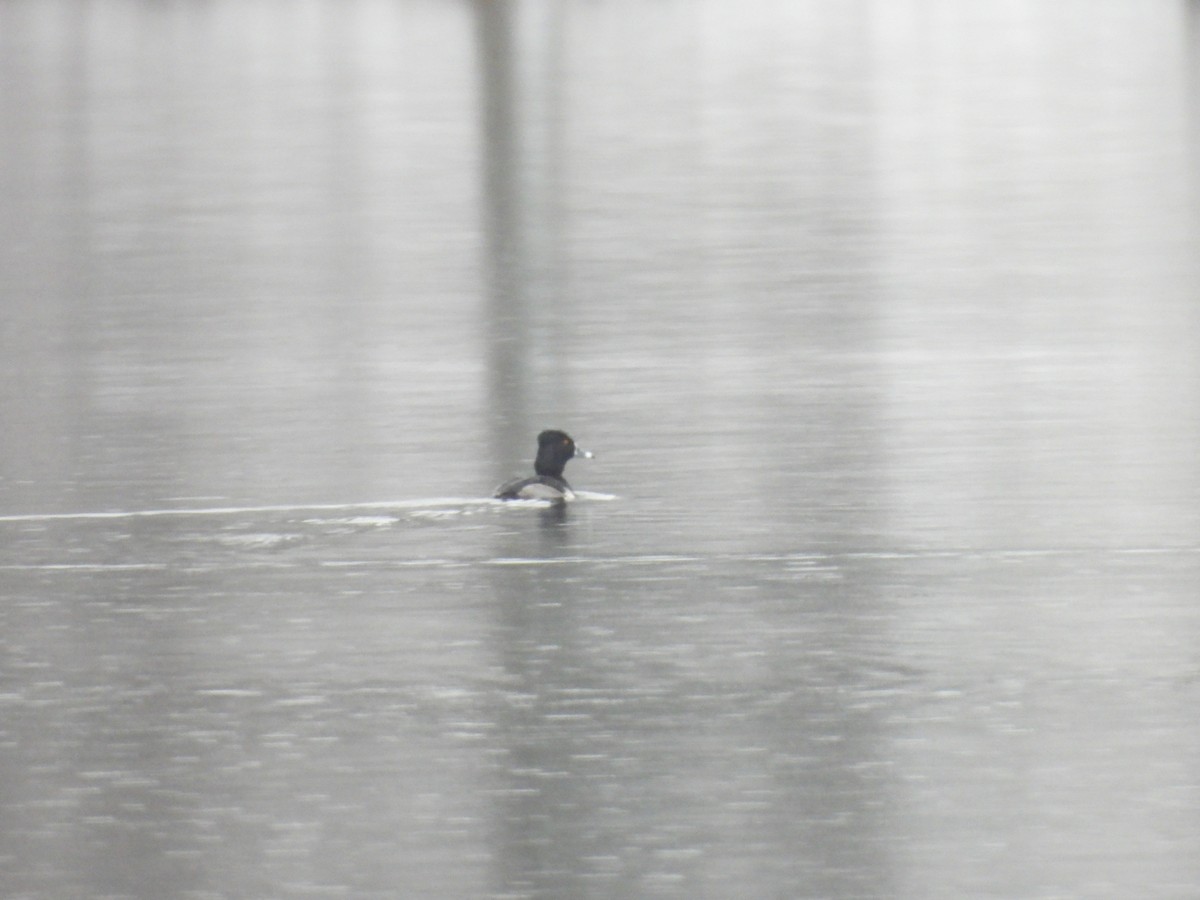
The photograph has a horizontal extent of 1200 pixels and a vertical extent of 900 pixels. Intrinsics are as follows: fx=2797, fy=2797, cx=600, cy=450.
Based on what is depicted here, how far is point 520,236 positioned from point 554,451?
7.38 meters

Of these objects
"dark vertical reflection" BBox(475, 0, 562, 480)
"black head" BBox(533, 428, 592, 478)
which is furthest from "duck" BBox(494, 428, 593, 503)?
"dark vertical reflection" BBox(475, 0, 562, 480)

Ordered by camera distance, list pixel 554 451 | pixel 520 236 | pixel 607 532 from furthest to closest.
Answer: pixel 520 236
pixel 554 451
pixel 607 532

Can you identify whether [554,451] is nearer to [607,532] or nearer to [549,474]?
[549,474]

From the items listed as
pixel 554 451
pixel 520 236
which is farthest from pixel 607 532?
pixel 520 236

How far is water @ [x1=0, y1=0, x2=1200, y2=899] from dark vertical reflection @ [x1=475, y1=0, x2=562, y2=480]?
6cm

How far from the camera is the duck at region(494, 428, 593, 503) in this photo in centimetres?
872

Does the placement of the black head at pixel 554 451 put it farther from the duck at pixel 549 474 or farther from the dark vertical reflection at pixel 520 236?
the dark vertical reflection at pixel 520 236

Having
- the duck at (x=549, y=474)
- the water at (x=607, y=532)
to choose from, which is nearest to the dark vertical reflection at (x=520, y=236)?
the water at (x=607, y=532)

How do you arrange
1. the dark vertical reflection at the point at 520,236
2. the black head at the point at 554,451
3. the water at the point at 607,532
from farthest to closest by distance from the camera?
the dark vertical reflection at the point at 520,236 → the black head at the point at 554,451 → the water at the point at 607,532

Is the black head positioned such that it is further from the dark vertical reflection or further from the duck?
the dark vertical reflection

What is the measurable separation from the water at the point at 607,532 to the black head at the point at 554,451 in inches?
8.4

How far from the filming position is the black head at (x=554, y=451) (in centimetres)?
871

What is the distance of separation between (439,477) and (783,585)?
74.6 inches

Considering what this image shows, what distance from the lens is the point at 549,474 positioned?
877 centimetres
